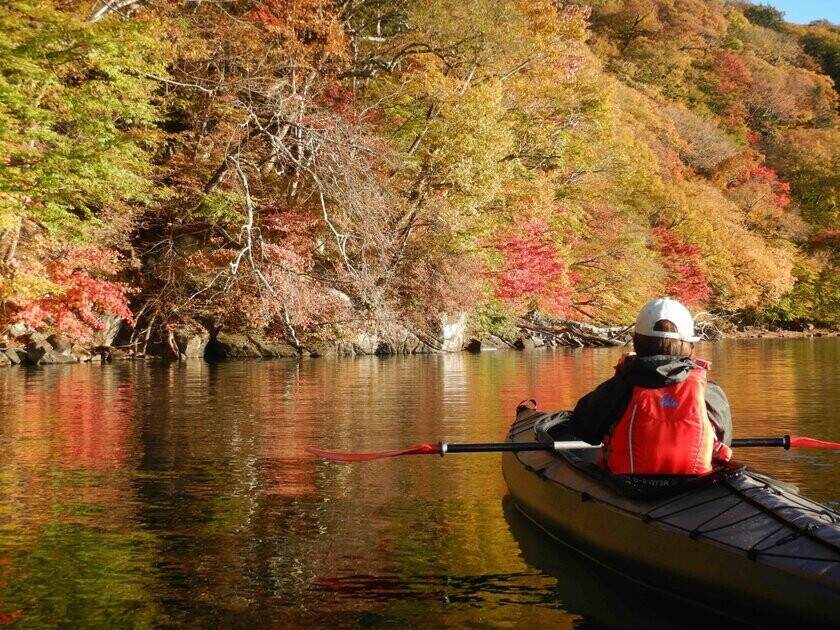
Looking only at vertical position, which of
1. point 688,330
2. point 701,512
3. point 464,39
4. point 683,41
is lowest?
point 701,512

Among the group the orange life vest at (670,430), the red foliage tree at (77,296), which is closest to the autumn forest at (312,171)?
the red foliage tree at (77,296)

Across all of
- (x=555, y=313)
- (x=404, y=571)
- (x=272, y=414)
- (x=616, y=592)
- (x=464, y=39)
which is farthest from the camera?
(x=555, y=313)

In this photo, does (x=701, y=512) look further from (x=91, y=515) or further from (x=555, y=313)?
(x=555, y=313)

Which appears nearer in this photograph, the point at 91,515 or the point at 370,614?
the point at 370,614

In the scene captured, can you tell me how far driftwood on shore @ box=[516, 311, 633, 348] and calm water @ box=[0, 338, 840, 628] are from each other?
18.4m

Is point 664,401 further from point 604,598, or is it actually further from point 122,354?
point 122,354

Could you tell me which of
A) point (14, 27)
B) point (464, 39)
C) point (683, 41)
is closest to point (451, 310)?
point (464, 39)

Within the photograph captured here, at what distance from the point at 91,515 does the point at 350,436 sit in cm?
341

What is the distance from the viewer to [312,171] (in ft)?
57.6

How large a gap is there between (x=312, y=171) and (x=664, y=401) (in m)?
14.1

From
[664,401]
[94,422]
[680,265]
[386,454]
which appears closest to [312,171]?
[94,422]

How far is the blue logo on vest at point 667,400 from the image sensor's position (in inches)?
165

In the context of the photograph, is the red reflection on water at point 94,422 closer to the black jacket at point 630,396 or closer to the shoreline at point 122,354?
the black jacket at point 630,396

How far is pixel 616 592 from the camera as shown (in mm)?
4129
